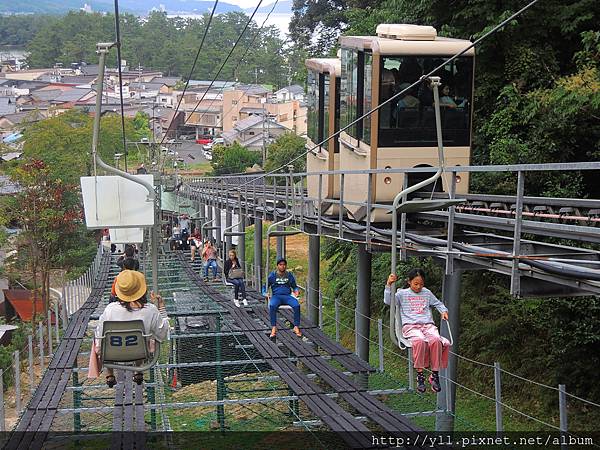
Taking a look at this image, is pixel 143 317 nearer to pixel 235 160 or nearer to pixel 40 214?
pixel 40 214

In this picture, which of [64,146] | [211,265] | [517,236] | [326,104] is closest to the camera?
[517,236]

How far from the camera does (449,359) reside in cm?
993

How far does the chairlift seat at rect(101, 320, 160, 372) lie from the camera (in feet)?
24.3

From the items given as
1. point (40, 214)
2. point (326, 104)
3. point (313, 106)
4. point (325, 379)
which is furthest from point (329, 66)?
point (40, 214)

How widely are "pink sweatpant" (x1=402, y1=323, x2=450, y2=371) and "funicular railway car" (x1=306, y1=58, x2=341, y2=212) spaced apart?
693 centimetres

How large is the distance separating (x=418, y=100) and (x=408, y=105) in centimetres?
15

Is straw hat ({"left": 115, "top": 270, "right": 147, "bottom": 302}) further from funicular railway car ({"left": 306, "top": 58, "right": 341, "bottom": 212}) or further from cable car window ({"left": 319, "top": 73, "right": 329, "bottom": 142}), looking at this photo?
cable car window ({"left": 319, "top": 73, "right": 329, "bottom": 142})

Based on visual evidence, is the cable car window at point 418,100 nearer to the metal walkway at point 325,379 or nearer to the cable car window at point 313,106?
the metal walkway at point 325,379

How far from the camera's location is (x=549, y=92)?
14.2 metres

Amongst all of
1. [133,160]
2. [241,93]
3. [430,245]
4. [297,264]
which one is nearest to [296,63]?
[241,93]

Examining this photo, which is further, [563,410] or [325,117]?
[325,117]

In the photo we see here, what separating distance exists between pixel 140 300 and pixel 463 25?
35.7 ft

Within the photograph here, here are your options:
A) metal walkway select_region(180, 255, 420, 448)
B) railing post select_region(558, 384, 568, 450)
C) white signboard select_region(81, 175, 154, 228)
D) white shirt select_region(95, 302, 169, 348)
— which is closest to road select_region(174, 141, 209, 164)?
metal walkway select_region(180, 255, 420, 448)

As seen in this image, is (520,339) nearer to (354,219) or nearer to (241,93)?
(354,219)
